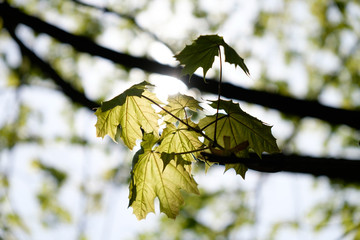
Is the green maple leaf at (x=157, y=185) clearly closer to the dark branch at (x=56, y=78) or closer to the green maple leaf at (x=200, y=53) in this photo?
the green maple leaf at (x=200, y=53)

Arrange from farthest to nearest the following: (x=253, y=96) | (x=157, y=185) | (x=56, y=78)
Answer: (x=56, y=78) < (x=253, y=96) < (x=157, y=185)

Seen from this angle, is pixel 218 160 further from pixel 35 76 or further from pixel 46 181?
pixel 46 181

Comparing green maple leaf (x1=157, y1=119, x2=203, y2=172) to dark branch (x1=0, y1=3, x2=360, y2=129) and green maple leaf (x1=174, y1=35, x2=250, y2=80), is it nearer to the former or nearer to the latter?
green maple leaf (x1=174, y1=35, x2=250, y2=80)

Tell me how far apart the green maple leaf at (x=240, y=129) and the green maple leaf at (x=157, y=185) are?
0.79ft

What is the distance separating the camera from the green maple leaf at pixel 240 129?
1373 mm

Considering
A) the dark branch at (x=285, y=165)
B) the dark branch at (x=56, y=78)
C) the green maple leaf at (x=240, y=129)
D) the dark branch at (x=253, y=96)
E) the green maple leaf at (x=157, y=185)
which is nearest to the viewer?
the dark branch at (x=285, y=165)

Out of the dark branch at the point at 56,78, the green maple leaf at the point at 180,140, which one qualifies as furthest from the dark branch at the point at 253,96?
the green maple leaf at the point at 180,140

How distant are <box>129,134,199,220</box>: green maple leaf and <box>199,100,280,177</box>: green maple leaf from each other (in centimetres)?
24

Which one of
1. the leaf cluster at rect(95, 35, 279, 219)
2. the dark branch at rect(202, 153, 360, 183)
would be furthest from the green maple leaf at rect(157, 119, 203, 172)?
the dark branch at rect(202, 153, 360, 183)

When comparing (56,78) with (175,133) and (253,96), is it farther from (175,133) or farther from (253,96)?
(175,133)

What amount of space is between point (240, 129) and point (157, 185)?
53cm

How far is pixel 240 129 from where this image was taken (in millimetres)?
1495

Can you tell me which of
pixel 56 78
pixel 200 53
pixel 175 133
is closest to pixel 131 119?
pixel 175 133

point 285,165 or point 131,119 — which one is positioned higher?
point 131,119
